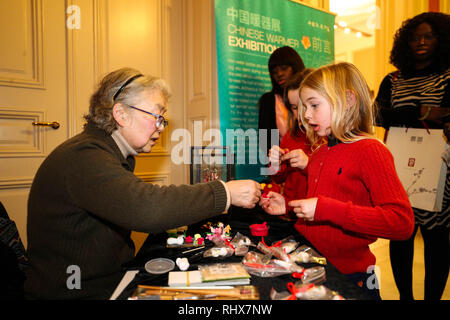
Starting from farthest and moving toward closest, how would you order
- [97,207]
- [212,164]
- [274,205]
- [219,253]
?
[212,164]
[274,205]
[219,253]
[97,207]

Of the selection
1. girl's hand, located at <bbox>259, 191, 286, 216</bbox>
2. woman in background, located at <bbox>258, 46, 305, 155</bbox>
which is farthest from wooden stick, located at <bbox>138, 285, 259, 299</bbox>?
woman in background, located at <bbox>258, 46, 305, 155</bbox>

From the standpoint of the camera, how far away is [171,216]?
3.25 feet

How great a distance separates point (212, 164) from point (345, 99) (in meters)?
0.96

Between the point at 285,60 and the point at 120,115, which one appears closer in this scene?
the point at 120,115

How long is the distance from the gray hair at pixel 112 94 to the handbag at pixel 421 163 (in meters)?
1.98

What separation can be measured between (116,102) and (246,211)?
1.09m

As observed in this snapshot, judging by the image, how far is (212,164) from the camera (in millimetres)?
2012

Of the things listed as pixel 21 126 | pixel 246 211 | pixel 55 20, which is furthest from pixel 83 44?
pixel 246 211

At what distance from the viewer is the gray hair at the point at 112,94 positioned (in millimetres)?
1345

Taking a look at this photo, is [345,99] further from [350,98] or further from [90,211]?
[90,211]

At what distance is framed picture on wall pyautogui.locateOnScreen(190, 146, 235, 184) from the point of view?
1993 millimetres

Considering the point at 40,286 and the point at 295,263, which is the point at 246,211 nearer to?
the point at 295,263

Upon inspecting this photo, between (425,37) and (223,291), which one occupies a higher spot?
(425,37)

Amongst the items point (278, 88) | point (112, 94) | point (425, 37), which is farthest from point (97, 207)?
point (425, 37)
